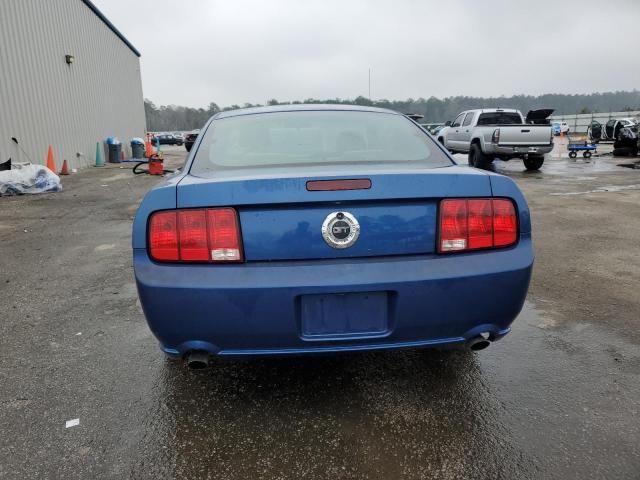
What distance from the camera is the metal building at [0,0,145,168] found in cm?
1250

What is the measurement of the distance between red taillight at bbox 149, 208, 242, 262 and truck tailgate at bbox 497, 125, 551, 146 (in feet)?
43.6

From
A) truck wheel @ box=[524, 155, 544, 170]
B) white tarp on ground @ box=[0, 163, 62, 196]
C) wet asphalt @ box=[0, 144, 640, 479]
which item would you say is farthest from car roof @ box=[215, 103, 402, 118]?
truck wheel @ box=[524, 155, 544, 170]

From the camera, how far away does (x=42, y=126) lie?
46.1ft

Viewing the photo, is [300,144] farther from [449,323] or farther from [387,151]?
[449,323]

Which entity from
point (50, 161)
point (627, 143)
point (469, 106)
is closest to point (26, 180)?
point (50, 161)

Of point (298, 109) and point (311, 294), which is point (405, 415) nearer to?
point (311, 294)

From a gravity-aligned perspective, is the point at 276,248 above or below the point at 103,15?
below

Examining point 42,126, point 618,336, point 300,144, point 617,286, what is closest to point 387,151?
point 300,144

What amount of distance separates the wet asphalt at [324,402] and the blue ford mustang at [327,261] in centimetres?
41

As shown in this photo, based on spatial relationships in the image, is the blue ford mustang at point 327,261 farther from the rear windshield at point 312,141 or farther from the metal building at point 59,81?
the metal building at point 59,81

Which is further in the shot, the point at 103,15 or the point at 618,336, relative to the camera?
the point at 103,15

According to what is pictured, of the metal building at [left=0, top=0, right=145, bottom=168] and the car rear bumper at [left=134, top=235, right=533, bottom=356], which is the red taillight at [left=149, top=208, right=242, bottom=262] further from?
the metal building at [left=0, top=0, right=145, bottom=168]

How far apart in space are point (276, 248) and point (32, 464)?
135cm

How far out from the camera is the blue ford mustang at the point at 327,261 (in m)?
1.94
